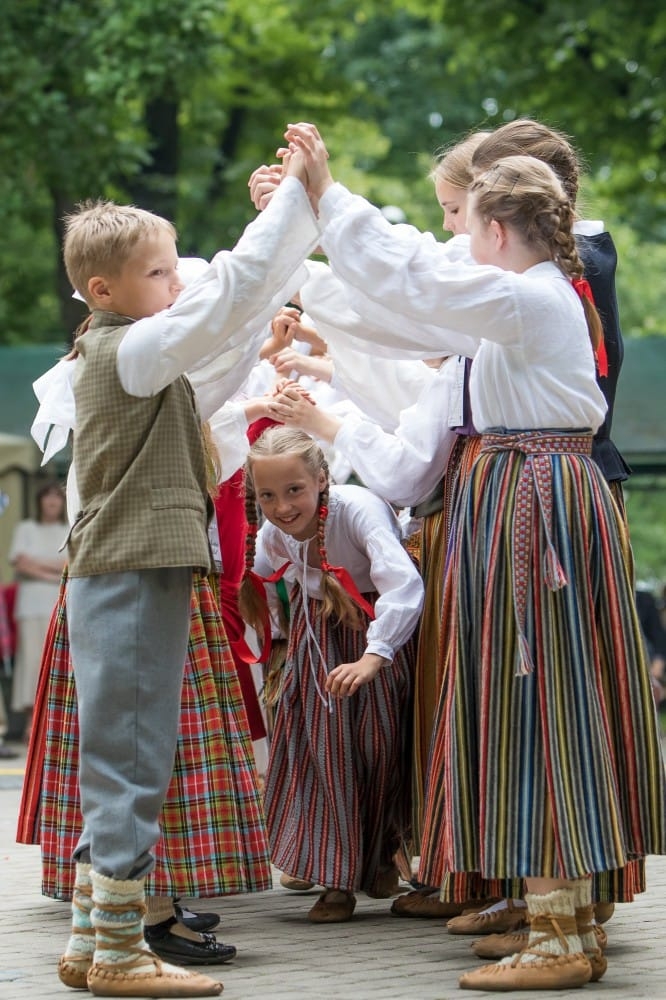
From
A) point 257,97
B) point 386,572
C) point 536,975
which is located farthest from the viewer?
point 257,97

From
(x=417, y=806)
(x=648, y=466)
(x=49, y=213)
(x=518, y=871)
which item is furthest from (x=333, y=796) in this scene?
(x=49, y=213)

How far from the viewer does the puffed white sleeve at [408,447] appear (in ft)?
15.0

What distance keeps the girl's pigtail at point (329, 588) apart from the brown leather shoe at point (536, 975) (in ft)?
4.42

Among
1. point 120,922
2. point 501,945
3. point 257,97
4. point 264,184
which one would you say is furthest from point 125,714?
point 257,97

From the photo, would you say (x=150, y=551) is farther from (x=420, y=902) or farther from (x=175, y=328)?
(x=420, y=902)

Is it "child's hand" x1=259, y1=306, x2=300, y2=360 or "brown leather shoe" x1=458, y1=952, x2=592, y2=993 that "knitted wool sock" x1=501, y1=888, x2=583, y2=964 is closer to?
"brown leather shoe" x1=458, y1=952, x2=592, y2=993

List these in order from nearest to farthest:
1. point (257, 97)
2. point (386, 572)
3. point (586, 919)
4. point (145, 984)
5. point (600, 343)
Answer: point (145, 984) → point (586, 919) → point (600, 343) → point (386, 572) → point (257, 97)

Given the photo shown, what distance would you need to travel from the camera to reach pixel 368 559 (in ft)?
16.4

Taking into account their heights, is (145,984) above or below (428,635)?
below

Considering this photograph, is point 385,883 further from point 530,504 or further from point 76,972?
point 530,504

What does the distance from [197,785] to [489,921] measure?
3.16ft

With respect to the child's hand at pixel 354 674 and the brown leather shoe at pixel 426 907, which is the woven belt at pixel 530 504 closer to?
the child's hand at pixel 354 674

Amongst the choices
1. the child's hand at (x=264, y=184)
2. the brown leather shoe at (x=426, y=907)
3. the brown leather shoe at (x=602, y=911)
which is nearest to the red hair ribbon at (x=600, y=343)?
the child's hand at (x=264, y=184)

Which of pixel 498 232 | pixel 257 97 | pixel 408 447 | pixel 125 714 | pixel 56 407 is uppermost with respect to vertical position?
pixel 257 97
